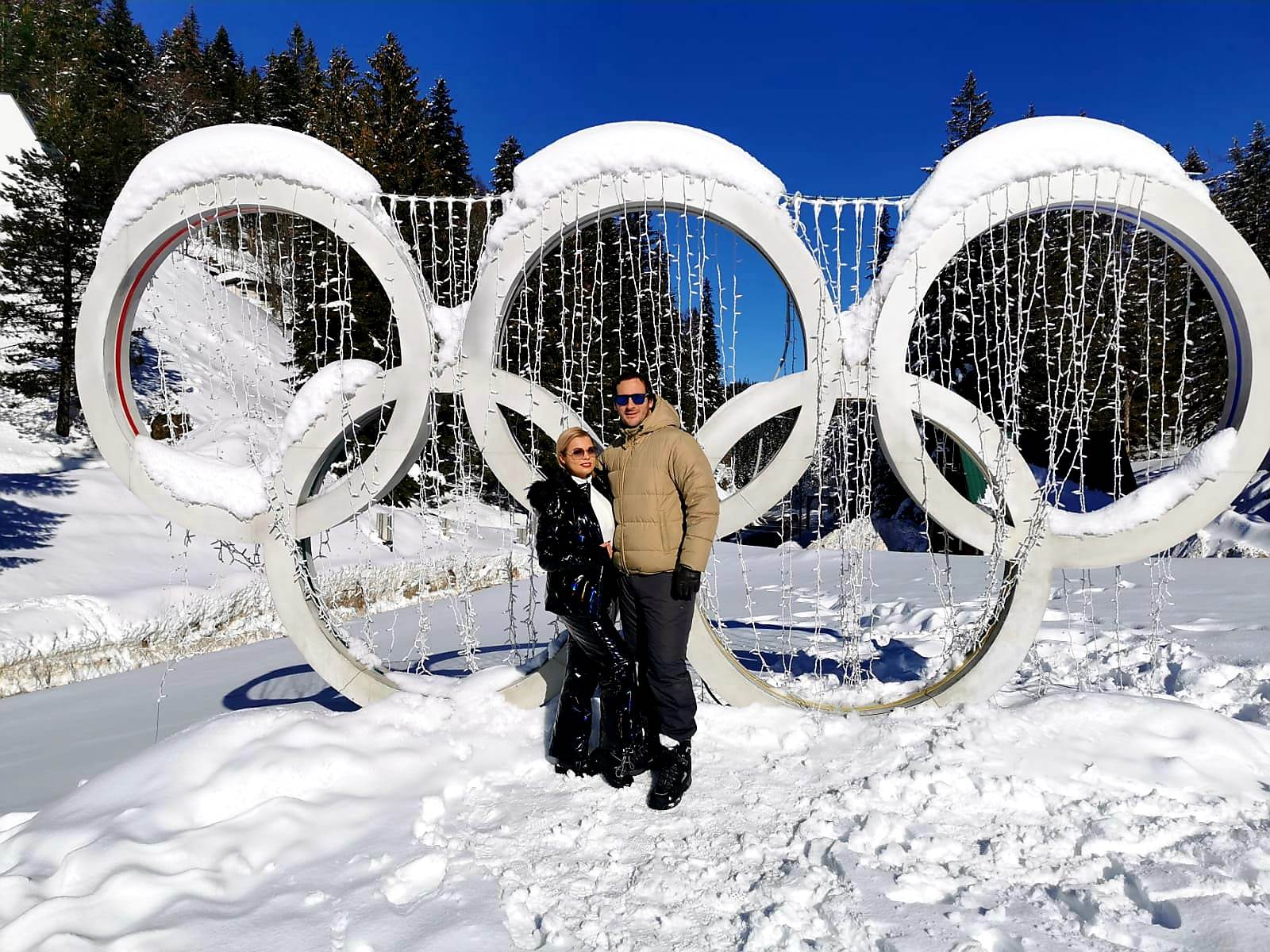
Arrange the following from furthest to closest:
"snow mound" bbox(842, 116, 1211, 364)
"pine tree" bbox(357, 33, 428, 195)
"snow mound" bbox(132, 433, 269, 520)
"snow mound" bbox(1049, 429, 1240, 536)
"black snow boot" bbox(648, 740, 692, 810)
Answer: "pine tree" bbox(357, 33, 428, 195), "snow mound" bbox(132, 433, 269, 520), "snow mound" bbox(1049, 429, 1240, 536), "snow mound" bbox(842, 116, 1211, 364), "black snow boot" bbox(648, 740, 692, 810)

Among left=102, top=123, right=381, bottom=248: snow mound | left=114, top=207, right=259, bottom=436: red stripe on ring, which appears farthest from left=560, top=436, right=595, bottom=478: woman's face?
left=114, top=207, right=259, bottom=436: red stripe on ring

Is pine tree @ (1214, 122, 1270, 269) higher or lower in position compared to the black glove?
higher

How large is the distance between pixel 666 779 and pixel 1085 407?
325 centimetres

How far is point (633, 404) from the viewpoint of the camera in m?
3.11

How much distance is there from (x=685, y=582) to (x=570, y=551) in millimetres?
552

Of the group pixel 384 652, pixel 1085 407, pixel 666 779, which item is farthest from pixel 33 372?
pixel 1085 407

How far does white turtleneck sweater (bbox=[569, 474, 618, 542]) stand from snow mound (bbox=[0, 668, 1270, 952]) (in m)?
1.21

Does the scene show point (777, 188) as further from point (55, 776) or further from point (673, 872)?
point (55, 776)

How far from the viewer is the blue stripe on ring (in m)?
3.53

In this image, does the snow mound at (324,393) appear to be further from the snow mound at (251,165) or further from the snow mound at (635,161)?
the snow mound at (635,161)

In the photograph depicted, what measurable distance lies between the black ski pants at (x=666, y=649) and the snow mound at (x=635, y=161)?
2.27 m

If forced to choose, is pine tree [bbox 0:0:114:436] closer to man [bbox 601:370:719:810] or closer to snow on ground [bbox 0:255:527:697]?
snow on ground [bbox 0:255:527:697]

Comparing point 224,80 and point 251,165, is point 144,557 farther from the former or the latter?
point 224,80

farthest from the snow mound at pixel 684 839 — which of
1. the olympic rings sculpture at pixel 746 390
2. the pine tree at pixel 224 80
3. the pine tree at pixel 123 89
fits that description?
the pine tree at pixel 224 80
